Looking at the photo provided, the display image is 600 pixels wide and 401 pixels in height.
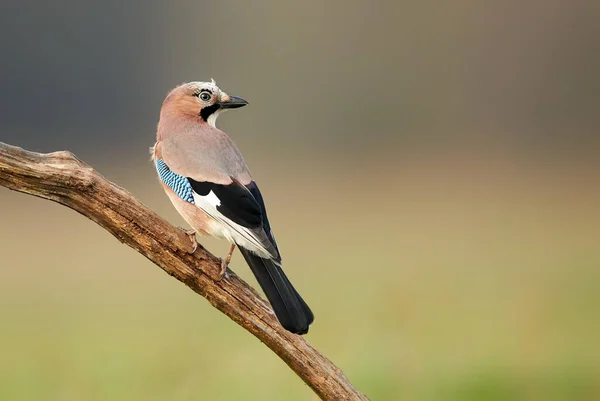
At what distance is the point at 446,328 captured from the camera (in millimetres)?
4289

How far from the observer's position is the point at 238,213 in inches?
87.4

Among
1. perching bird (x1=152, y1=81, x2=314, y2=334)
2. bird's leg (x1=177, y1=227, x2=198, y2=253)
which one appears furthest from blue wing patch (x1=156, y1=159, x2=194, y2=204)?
bird's leg (x1=177, y1=227, x2=198, y2=253)

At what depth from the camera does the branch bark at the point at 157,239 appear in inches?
81.3

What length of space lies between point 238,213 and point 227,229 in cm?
6

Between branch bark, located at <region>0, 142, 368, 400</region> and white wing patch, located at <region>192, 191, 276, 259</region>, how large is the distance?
75 mm

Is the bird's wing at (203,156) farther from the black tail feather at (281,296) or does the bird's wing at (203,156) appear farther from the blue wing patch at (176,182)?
the black tail feather at (281,296)

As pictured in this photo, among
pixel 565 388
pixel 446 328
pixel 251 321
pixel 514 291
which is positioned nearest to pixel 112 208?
pixel 251 321

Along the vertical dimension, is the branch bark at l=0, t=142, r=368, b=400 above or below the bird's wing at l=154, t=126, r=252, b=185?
below

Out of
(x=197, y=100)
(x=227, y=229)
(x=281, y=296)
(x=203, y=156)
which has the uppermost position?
(x=197, y=100)

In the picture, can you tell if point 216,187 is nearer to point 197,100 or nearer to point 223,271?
point 223,271

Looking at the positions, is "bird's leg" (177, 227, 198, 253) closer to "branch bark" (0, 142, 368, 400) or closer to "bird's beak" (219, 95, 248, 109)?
"branch bark" (0, 142, 368, 400)

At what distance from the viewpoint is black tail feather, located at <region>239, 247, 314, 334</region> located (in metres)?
2.09

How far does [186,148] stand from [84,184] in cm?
40

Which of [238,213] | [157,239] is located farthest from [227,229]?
[157,239]
